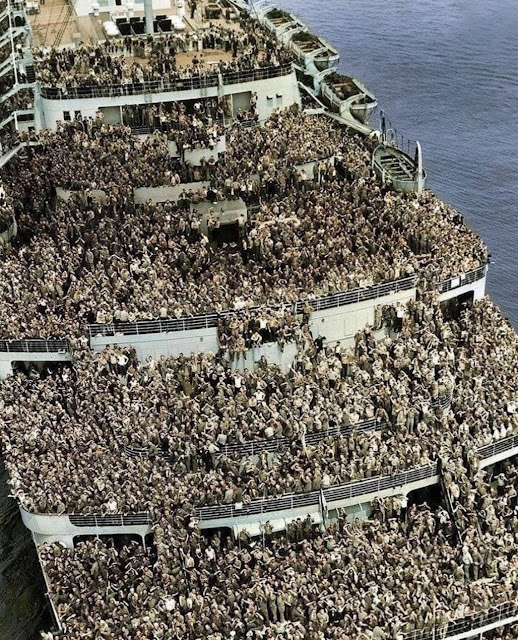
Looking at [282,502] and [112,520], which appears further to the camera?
[282,502]

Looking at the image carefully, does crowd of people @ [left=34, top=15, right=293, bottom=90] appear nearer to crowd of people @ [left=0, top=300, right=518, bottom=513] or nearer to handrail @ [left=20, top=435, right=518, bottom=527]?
crowd of people @ [left=0, top=300, right=518, bottom=513]

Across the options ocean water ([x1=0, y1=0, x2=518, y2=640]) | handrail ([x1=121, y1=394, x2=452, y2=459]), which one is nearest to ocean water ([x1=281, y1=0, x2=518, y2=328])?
ocean water ([x1=0, y1=0, x2=518, y2=640])

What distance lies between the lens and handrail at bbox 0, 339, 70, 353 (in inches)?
1480

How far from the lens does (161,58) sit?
50688mm

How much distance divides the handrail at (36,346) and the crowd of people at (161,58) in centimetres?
1524

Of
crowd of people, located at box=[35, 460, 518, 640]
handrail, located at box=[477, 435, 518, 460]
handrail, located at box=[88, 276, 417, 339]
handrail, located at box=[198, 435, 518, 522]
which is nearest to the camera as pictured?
crowd of people, located at box=[35, 460, 518, 640]

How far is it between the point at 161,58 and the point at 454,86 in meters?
37.6

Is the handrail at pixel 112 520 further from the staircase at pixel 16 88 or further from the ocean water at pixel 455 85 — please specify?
the ocean water at pixel 455 85

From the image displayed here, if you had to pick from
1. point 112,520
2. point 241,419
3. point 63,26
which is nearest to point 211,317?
point 241,419

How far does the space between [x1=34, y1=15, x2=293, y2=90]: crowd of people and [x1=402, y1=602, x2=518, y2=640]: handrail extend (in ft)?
92.9

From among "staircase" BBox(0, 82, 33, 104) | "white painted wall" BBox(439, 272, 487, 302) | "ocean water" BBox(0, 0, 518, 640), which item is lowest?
"ocean water" BBox(0, 0, 518, 640)

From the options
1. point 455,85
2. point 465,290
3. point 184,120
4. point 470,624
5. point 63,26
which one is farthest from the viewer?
point 455,85

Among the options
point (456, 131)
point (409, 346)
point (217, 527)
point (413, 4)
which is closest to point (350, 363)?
point (409, 346)

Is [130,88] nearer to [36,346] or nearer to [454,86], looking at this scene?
[36,346]
